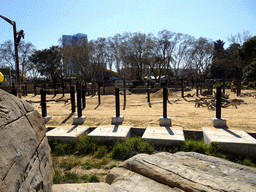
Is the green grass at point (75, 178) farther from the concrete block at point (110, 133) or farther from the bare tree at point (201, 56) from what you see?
the bare tree at point (201, 56)

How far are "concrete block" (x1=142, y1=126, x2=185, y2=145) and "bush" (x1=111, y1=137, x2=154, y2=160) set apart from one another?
1.06ft

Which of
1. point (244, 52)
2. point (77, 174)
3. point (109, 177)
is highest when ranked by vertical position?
point (244, 52)

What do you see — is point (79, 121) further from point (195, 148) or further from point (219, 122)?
point (219, 122)

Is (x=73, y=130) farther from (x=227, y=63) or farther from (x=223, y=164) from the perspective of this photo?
(x=227, y=63)

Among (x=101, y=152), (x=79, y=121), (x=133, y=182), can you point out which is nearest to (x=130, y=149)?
(x=101, y=152)

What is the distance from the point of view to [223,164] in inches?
125

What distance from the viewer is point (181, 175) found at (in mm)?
2635

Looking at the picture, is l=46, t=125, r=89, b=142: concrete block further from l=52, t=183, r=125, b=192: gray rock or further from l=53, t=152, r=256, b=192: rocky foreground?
l=52, t=183, r=125, b=192: gray rock

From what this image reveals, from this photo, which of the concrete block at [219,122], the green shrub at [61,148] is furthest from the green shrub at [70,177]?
the concrete block at [219,122]

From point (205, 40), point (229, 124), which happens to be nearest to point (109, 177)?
point (229, 124)

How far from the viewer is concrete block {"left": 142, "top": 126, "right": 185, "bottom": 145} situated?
5.27m

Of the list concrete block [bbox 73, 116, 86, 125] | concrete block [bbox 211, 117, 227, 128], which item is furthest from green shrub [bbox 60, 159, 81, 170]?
concrete block [bbox 211, 117, 227, 128]

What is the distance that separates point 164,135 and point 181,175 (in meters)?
3.02

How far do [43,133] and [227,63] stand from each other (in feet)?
126
